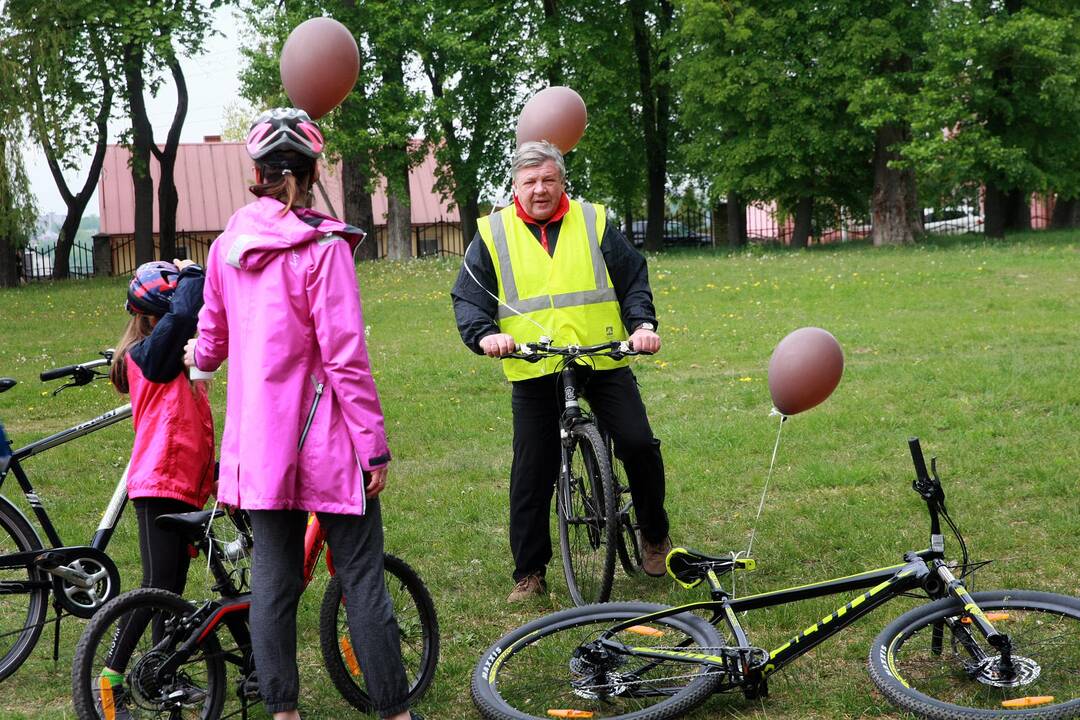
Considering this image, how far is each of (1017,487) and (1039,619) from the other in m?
3.43

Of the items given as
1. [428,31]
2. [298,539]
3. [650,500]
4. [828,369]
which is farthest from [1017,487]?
[428,31]

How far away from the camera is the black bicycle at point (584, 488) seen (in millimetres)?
5363

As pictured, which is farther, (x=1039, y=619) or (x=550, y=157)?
(x=550, y=157)

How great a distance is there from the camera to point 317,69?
6250 mm

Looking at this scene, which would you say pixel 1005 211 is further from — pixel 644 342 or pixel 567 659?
pixel 567 659

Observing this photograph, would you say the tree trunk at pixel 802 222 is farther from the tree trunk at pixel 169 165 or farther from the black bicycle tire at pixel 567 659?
the black bicycle tire at pixel 567 659

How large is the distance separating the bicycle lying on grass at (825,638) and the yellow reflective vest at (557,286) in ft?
4.60

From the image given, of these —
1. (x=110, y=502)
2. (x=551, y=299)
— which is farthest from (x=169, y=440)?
(x=551, y=299)

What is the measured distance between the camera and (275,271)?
3.73m

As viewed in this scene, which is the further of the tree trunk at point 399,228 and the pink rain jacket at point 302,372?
the tree trunk at point 399,228

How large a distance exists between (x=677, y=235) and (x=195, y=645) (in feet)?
162

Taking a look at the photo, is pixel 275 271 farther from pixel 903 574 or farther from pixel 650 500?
pixel 650 500

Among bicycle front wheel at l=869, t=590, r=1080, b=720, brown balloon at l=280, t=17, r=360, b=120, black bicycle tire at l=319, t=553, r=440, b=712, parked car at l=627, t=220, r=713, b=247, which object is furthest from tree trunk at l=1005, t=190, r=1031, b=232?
black bicycle tire at l=319, t=553, r=440, b=712

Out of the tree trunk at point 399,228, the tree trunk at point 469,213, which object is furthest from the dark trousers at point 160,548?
the tree trunk at point 469,213
